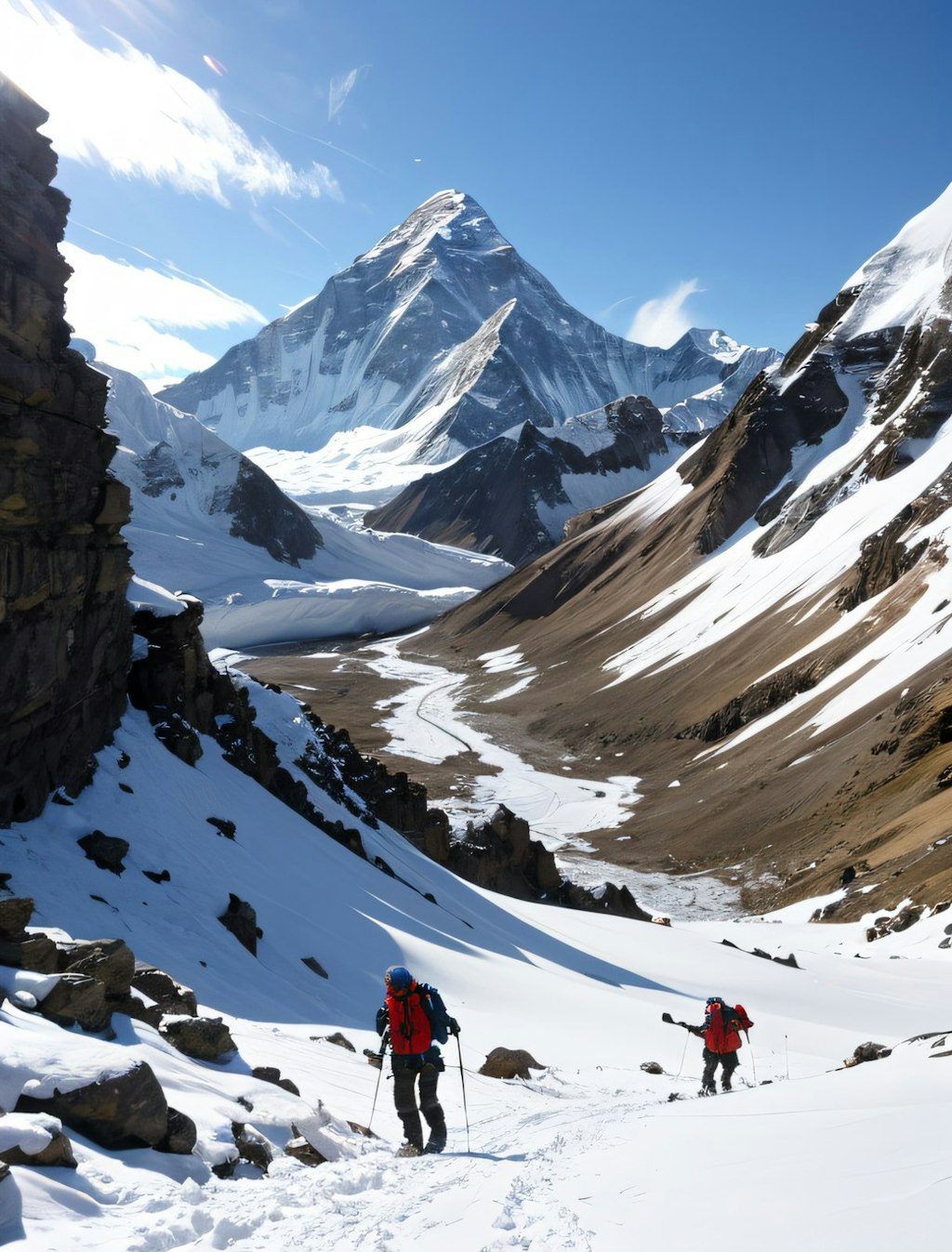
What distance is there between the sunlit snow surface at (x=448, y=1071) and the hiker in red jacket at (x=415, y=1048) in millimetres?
359

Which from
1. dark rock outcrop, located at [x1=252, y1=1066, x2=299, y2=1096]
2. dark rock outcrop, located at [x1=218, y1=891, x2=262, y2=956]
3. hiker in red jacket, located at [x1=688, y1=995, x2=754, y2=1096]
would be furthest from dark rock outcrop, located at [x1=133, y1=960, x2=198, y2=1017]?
hiker in red jacket, located at [x1=688, y1=995, x2=754, y2=1096]

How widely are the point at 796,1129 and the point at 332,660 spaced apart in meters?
129

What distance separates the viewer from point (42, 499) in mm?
15797

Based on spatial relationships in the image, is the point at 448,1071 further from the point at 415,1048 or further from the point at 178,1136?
the point at 178,1136

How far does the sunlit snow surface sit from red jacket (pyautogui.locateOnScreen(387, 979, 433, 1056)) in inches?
30.9

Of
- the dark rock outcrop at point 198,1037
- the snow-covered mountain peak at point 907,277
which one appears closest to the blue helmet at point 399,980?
the dark rock outcrop at point 198,1037

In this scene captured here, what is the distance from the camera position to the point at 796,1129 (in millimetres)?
6680

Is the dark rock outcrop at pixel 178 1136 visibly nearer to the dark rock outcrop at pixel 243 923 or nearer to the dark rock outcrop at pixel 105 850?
the dark rock outcrop at pixel 243 923

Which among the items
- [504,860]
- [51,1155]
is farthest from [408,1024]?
[504,860]

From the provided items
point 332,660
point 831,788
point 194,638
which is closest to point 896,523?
point 831,788

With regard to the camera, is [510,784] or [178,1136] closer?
[178,1136]

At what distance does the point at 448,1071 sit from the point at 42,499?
35.6 feet

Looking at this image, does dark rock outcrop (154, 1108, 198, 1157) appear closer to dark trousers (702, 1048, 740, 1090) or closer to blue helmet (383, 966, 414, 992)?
blue helmet (383, 966, 414, 992)

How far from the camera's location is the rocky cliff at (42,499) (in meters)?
15.0
